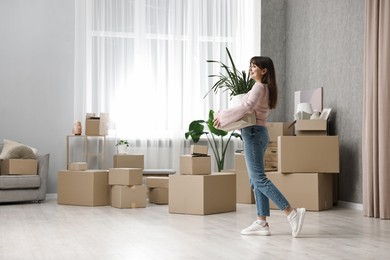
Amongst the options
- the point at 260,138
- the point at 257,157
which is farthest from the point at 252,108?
the point at 257,157

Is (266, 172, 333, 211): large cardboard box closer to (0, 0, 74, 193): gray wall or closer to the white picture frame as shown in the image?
the white picture frame

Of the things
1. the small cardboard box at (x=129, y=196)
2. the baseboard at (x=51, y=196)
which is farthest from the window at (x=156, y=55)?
the small cardboard box at (x=129, y=196)

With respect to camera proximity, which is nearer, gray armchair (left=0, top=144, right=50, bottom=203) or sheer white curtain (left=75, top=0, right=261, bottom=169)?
gray armchair (left=0, top=144, right=50, bottom=203)

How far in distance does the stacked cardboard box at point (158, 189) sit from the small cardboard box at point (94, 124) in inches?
33.8

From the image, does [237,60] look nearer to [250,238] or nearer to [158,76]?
[158,76]

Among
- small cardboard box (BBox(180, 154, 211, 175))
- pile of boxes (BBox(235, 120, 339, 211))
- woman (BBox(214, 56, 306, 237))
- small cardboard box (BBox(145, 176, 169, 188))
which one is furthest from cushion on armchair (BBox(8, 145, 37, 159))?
woman (BBox(214, 56, 306, 237))

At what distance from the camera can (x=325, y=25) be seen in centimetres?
671

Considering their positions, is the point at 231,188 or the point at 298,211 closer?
the point at 298,211

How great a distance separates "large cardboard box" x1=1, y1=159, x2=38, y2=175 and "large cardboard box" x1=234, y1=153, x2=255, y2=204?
7.21 feet

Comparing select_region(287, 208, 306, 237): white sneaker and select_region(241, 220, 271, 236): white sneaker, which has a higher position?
select_region(287, 208, 306, 237): white sneaker

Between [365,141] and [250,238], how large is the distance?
194 centimetres

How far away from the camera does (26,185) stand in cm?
654

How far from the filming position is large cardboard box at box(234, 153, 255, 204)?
666 centimetres

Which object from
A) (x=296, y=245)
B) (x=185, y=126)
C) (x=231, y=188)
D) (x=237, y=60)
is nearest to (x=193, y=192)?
(x=231, y=188)
